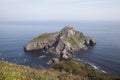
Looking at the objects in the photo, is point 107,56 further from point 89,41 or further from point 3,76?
point 3,76

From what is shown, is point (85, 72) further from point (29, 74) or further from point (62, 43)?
point (62, 43)

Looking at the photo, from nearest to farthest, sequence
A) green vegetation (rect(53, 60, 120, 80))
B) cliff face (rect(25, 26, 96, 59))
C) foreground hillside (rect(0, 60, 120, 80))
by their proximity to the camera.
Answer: foreground hillside (rect(0, 60, 120, 80)) → green vegetation (rect(53, 60, 120, 80)) → cliff face (rect(25, 26, 96, 59))

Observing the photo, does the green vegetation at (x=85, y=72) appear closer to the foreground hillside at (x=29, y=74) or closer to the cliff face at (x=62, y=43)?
the foreground hillside at (x=29, y=74)

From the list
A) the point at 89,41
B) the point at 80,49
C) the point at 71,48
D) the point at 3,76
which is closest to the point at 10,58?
the point at 71,48

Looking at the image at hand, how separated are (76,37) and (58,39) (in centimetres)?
1608

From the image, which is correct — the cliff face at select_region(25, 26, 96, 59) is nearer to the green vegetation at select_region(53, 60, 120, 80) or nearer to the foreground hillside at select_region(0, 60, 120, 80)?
the green vegetation at select_region(53, 60, 120, 80)

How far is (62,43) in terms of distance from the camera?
4739 inches

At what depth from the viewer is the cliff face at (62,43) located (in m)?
117

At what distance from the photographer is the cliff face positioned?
116812 mm

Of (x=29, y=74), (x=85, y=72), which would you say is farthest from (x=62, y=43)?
(x=29, y=74)

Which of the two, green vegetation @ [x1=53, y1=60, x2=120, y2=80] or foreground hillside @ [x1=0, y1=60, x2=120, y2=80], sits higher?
foreground hillside @ [x1=0, y1=60, x2=120, y2=80]

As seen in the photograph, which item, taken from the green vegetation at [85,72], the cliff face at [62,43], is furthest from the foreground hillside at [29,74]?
the cliff face at [62,43]

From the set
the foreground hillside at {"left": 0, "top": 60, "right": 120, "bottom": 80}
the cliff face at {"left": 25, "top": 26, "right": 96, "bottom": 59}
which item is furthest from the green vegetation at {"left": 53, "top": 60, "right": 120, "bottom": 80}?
the cliff face at {"left": 25, "top": 26, "right": 96, "bottom": 59}

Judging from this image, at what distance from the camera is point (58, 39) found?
12900 cm
